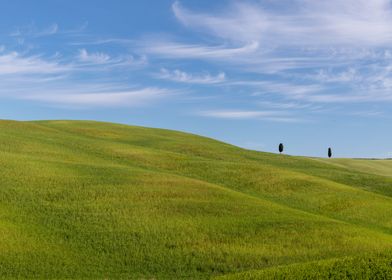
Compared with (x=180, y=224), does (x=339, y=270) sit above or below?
above

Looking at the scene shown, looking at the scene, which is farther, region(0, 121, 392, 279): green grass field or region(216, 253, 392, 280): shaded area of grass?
region(0, 121, 392, 279): green grass field

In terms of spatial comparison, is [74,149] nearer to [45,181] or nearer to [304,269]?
[45,181]

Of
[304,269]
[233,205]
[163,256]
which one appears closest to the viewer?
[304,269]

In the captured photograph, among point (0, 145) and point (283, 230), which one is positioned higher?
point (0, 145)

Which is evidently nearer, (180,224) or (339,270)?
(339,270)

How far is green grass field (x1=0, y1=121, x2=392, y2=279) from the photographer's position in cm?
2939

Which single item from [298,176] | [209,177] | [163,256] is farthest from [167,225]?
[298,176]

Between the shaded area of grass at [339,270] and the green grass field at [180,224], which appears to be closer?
the shaded area of grass at [339,270]

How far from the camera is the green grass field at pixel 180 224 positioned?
2939 centimetres

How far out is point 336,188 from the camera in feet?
174

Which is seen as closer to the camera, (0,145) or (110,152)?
(0,145)

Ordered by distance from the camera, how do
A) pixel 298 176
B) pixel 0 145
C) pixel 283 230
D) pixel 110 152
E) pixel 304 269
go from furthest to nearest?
pixel 110 152 < pixel 0 145 < pixel 298 176 < pixel 283 230 < pixel 304 269

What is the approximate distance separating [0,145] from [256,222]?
3414cm

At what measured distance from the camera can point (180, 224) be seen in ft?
119
